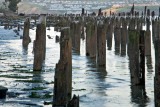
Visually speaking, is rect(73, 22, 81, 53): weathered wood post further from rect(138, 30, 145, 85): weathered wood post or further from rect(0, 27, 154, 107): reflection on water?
rect(138, 30, 145, 85): weathered wood post

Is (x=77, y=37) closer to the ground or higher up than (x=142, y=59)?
higher up

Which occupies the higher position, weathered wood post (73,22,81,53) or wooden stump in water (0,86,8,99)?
weathered wood post (73,22,81,53)

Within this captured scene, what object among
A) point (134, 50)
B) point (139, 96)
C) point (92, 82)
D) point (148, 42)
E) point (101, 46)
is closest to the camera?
point (139, 96)

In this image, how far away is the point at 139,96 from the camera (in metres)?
13.5

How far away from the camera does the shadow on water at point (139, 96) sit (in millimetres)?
12567

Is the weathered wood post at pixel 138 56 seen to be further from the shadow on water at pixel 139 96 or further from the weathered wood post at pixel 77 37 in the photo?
the weathered wood post at pixel 77 37

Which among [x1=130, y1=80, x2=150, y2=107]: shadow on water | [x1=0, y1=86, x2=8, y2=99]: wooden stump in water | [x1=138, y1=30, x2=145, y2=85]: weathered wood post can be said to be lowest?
[x1=130, y1=80, x2=150, y2=107]: shadow on water

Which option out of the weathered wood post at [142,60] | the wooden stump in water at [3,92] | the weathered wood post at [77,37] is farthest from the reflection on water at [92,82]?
the weathered wood post at [77,37]

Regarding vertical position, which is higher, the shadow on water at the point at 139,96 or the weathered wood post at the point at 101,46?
the weathered wood post at the point at 101,46

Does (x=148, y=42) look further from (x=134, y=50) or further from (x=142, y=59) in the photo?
(x=142, y=59)

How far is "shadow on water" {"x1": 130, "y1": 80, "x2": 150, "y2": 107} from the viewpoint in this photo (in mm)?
12567

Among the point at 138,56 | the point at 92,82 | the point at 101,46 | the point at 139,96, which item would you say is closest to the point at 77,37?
the point at 101,46

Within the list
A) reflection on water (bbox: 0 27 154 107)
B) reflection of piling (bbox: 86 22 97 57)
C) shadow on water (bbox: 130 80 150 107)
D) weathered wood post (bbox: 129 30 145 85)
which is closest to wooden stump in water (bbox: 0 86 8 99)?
reflection on water (bbox: 0 27 154 107)

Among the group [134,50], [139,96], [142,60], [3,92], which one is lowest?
[139,96]
